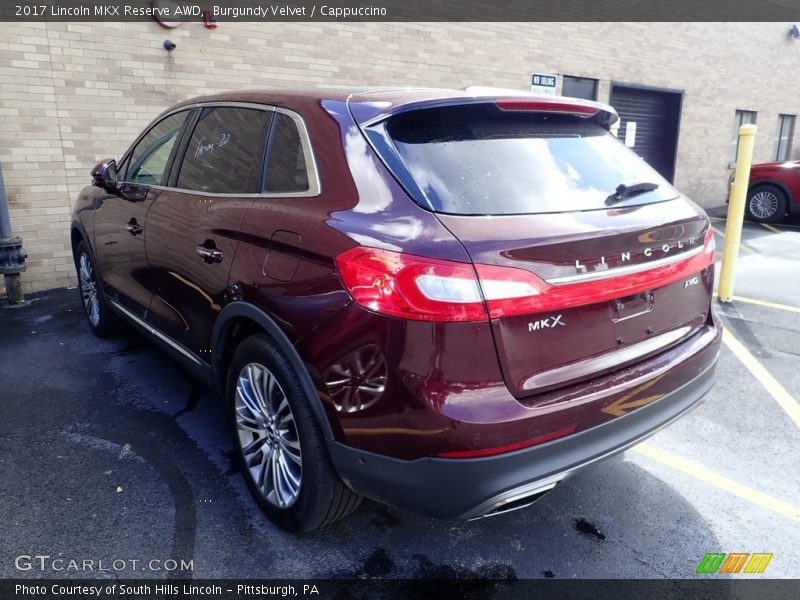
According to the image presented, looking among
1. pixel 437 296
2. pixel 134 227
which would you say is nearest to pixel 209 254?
pixel 134 227

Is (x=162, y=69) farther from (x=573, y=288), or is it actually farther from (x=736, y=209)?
(x=573, y=288)

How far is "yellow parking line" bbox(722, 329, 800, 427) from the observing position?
3.95 m

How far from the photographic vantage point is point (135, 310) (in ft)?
13.2

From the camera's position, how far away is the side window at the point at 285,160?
255 cm

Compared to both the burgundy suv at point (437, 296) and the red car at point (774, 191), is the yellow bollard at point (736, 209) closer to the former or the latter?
the burgundy suv at point (437, 296)

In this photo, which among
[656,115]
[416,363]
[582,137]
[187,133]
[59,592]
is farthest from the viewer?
[656,115]

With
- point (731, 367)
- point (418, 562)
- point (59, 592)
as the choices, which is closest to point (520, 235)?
point (418, 562)

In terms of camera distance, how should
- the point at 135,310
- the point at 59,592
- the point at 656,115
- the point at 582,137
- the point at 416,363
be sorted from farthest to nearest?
the point at 656,115 → the point at 135,310 → the point at 582,137 → the point at 59,592 → the point at 416,363

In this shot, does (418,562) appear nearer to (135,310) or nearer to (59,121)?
(135,310)

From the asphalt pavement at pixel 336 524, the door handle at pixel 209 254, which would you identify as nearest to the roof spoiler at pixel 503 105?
the door handle at pixel 209 254

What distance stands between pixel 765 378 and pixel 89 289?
5.17 meters
